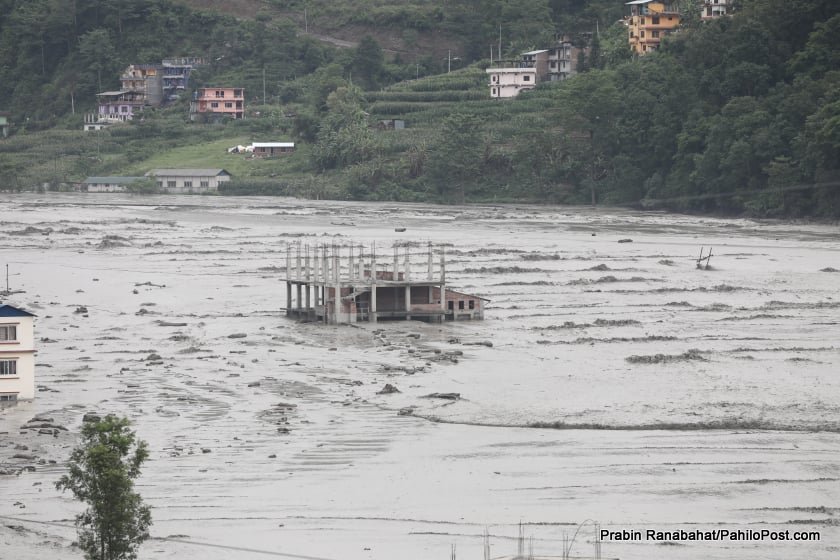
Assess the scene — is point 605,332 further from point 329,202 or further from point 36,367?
point 329,202

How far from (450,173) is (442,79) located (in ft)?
74.7

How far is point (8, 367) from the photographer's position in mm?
37438

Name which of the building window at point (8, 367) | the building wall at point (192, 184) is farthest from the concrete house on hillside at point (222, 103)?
the building window at point (8, 367)

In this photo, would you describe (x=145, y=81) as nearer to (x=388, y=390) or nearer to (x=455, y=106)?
(x=455, y=106)

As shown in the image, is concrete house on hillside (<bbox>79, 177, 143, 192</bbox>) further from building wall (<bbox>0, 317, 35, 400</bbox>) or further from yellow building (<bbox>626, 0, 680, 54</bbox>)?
building wall (<bbox>0, 317, 35, 400</bbox>)

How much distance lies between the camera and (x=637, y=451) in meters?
32.9

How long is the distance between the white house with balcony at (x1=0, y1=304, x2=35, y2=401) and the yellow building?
9469 cm

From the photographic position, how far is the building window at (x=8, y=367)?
3738cm

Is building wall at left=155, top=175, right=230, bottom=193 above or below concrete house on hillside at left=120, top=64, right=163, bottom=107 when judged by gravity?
below

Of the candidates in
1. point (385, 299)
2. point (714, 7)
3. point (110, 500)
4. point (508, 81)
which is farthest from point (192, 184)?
point (110, 500)

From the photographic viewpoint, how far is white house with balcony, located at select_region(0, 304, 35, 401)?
1433 inches

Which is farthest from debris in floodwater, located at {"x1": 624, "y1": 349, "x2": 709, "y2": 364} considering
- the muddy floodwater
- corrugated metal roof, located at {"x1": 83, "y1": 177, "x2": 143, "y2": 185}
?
corrugated metal roof, located at {"x1": 83, "y1": 177, "x2": 143, "y2": 185}

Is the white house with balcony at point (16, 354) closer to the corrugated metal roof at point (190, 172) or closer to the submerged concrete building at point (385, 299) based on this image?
the submerged concrete building at point (385, 299)

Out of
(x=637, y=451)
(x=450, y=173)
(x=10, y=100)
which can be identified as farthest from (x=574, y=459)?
(x=10, y=100)
